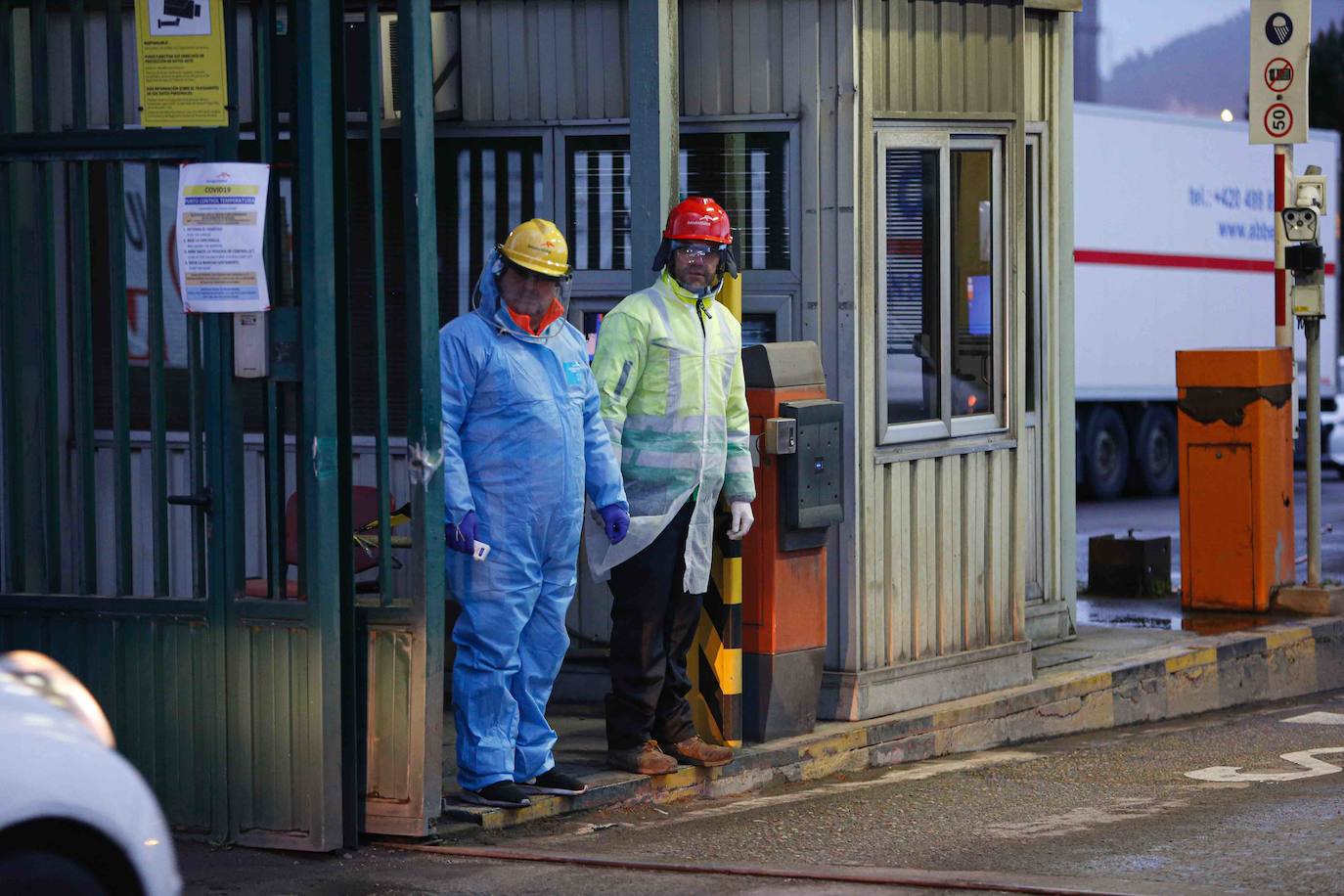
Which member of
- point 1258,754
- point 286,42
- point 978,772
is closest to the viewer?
point 286,42

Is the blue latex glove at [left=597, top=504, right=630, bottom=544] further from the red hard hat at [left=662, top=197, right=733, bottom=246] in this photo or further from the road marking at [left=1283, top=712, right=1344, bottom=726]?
the road marking at [left=1283, top=712, right=1344, bottom=726]

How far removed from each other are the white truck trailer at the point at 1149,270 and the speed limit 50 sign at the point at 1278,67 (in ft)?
35.3

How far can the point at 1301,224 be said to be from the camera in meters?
12.1

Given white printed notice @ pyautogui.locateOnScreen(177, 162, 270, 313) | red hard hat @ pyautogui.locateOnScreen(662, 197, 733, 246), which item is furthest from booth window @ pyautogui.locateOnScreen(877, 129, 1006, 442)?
white printed notice @ pyautogui.locateOnScreen(177, 162, 270, 313)

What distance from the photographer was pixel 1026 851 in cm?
690

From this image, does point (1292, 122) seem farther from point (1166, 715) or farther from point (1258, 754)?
point (1258, 754)

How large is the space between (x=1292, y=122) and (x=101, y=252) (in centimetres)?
636

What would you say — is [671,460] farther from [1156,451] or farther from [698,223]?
[1156,451]

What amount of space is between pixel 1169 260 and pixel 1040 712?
1602 cm

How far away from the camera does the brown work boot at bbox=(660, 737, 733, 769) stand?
8.00 metres

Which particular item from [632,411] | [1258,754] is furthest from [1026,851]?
[1258,754]

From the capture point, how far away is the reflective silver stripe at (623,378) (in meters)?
7.70

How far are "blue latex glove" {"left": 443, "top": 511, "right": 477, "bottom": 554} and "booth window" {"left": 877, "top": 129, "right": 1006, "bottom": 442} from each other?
7.90ft

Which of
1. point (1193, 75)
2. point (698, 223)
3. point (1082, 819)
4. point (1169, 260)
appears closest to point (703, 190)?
point (698, 223)
